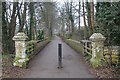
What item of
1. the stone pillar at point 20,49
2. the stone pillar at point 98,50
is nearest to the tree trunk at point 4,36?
the stone pillar at point 20,49

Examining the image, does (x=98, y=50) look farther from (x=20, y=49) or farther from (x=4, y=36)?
(x=4, y=36)

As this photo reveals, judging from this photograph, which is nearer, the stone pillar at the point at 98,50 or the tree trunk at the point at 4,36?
the stone pillar at the point at 98,50

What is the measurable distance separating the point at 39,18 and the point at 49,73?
2632 centimetres

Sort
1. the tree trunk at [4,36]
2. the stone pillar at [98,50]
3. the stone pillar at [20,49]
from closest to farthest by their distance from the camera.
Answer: the stone pillar at [98,50], the stone pillar at [20,49], the tree trunk at [4,36]

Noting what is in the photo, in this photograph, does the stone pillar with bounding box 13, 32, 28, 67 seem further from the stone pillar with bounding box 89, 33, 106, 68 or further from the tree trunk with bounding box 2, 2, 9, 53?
the tree trunk with bounding box 2, 2, 9, 53

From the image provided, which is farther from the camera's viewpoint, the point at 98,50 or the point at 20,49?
the point at 20,49

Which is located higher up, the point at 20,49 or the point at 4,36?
the point at 4,36

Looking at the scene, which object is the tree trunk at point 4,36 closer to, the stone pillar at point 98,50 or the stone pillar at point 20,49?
the stone pillar at point 20,49

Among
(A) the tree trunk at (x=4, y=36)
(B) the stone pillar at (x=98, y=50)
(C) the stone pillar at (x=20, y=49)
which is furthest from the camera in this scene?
(A) the tree trunk at (x=4, y=36)

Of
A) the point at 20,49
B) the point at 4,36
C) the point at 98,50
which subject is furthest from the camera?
the point at 4,36

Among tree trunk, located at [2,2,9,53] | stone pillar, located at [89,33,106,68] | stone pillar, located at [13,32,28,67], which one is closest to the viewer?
stone pillar, located at [89,33,106,68]

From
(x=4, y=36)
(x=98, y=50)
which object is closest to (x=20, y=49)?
(x=98, y=50)

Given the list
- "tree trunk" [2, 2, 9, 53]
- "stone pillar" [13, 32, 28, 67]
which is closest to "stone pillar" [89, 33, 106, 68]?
"stone pillar" [13, 32, 28, 67]

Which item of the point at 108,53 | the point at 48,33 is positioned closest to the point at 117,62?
the point at 108,53
